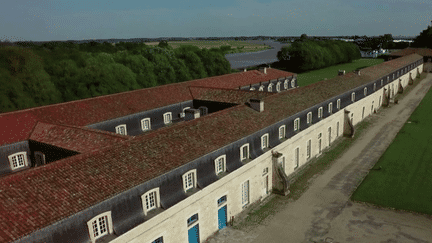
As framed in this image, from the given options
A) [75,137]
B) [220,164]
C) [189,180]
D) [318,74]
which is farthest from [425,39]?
[75,137]

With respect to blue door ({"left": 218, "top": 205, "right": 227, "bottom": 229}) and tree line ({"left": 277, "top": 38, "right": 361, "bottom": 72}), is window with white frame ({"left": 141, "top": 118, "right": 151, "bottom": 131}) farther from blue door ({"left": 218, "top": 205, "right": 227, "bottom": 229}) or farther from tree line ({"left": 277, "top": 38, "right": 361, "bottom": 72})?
tree line ({"left": 277, "top": 38, "right": 361, "bottom": 72})

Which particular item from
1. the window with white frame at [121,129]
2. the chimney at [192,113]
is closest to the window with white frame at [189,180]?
the chimney at [192,113]

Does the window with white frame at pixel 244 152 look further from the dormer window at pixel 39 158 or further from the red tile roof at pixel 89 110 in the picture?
the dormer window at pixel 39 158

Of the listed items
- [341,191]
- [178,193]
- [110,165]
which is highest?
[110,165]

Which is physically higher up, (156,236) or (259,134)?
(259,134)

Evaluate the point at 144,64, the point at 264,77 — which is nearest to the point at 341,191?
the point at 264,77

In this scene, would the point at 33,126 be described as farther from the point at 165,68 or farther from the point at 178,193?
the point at 165,68

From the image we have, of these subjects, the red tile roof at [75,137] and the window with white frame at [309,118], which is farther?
the window with white frame at [309,118]

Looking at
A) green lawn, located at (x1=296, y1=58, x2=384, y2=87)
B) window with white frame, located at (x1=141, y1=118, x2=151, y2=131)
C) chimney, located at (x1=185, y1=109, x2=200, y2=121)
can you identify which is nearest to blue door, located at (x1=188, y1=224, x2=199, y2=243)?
chimney, located at (x1=185, y1=109, x2=200, y2=121)
